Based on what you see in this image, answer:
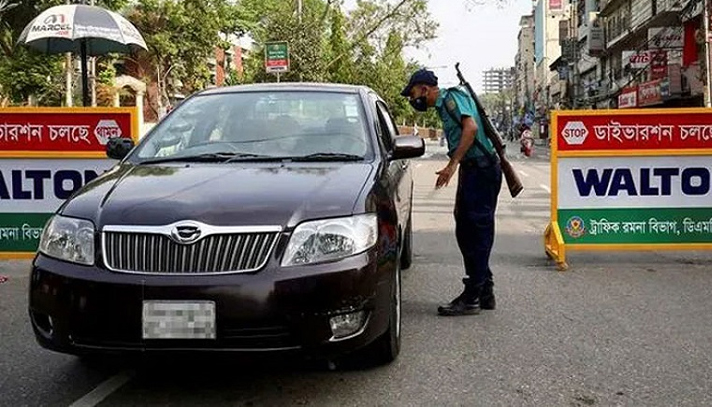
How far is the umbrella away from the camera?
36.7ft

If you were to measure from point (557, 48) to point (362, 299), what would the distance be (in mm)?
103951

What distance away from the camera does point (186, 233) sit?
326cm

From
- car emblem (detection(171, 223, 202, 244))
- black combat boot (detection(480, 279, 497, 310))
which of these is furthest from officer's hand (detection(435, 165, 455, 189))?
car emblem (detection(171, 223, 202, 244))

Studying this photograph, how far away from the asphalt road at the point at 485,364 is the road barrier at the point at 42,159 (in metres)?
0.76

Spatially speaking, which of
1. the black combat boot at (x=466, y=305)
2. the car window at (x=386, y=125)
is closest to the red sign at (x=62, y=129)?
the car window at (x=386, y=125)

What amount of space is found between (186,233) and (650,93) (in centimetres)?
3632

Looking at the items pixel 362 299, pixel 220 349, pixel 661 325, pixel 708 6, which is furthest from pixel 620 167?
pixel 708 6

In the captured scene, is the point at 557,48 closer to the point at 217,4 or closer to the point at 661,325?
the point at 217,4

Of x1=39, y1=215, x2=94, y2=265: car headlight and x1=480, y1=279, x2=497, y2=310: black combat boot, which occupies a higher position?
x1=39, y1=215, x2=94, y2=265: car headlight

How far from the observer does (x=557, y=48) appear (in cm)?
10156

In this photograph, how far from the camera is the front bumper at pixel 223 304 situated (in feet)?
10.5

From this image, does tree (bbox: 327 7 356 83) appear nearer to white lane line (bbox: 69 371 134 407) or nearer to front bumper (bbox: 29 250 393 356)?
white lane line (bbox: 69 371 134 407)

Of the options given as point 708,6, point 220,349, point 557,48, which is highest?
point 557,48

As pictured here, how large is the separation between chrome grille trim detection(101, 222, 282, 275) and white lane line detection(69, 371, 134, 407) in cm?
77
